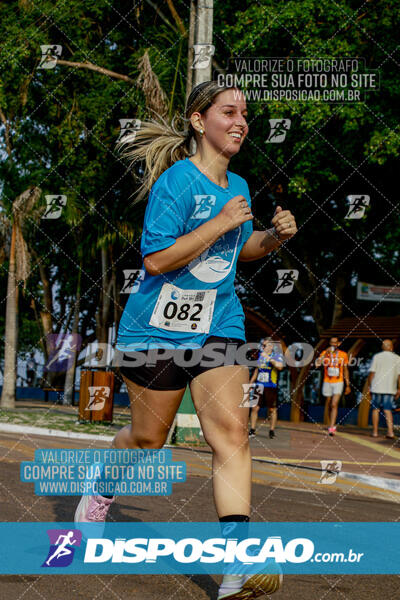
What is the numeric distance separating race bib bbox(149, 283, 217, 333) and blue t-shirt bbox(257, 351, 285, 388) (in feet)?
33.9

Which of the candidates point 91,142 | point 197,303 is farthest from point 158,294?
point 91,142

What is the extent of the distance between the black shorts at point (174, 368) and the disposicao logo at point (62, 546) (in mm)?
902

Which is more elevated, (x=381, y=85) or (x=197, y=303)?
(x=381, y=85)

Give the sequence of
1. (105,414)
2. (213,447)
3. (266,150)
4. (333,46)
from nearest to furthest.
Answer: (213,447), (105,414), (333,46), (266,150)

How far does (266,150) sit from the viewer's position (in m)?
18.9

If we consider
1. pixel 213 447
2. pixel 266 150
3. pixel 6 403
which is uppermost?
pixel 266 150

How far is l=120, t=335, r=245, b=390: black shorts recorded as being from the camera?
135 inches

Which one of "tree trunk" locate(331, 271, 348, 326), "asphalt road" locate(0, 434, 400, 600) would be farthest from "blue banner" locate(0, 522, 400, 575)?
"tree trunk" locate(331, 271, 348, 326)

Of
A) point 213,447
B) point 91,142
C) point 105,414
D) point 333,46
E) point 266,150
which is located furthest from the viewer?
point 91,142

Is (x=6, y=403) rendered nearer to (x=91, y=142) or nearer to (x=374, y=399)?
(x=91, y=142)

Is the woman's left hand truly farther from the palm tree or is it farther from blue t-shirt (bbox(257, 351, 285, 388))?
the palm tree

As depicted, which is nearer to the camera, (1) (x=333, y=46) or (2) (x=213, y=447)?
(2) (x=213, y=447)

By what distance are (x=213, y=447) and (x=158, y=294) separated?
0.64 meters

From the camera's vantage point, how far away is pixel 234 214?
3359mm
